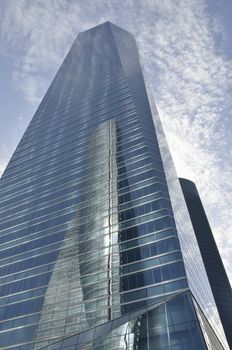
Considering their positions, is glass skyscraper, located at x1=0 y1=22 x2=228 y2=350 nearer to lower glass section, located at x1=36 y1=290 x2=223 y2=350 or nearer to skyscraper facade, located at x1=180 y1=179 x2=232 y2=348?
lower glass section, located at x1=36 y1=290 x2=223 y2=350

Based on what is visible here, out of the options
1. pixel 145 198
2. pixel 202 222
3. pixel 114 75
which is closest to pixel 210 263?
pixel 202 222

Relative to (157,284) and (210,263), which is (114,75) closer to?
(157,284)

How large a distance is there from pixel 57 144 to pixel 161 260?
63.9 meters

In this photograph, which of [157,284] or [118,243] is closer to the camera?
[157,284]

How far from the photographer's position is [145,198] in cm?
5859

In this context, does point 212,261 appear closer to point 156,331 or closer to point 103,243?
point 103,243

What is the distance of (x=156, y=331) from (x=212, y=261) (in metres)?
138

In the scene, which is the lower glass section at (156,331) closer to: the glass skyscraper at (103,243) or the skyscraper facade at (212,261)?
the glass skyscraper at (103,243)

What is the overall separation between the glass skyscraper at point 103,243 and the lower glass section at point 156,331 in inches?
4.8

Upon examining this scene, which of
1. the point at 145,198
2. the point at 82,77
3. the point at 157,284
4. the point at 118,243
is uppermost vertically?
the point at 82,77

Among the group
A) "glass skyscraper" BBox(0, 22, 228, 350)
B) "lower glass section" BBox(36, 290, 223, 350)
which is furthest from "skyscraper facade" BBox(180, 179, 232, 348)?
"lower glass section" BBox(36, 290, 223, 350)

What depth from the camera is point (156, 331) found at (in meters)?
37.5

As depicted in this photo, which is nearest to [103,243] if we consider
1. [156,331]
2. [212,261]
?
[156,331]

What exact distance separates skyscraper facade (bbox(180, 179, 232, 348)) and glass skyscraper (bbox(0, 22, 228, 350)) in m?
86.3
